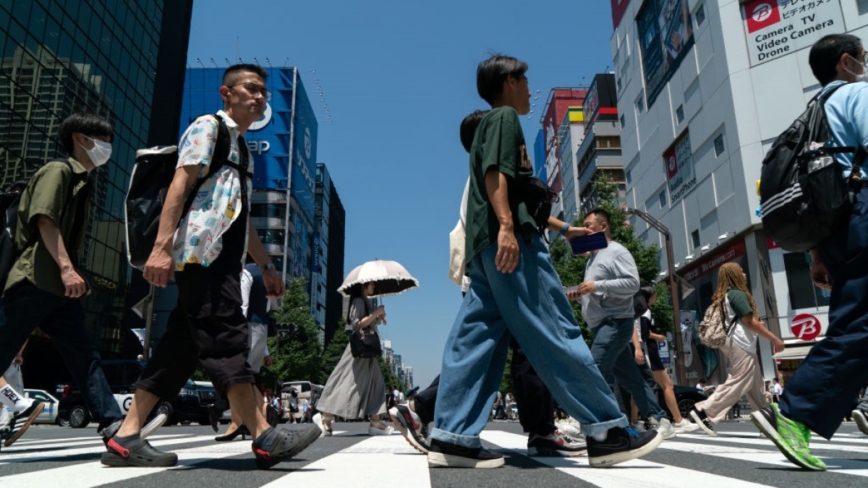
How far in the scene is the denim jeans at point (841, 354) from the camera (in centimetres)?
249

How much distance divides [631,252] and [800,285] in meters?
6.99

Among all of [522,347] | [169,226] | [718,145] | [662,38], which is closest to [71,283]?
[169,226]

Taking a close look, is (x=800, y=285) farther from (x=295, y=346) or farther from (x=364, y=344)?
(x=295, y=346)

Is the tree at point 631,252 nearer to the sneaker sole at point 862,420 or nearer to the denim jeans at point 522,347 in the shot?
the sneaker sole at point 862,420

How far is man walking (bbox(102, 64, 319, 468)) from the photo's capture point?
2469 millimetres

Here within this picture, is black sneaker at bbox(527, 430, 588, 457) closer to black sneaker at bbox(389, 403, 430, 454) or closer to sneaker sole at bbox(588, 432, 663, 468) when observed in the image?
black sneaker at bbox(389, 403, 430, 454)

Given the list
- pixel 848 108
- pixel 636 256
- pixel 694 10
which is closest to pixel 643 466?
pixel 848 108

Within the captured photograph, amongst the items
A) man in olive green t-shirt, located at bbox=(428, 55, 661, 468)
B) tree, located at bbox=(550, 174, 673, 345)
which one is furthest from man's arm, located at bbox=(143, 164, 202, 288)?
tree, located at bbox=(550, 174, 673, 345)

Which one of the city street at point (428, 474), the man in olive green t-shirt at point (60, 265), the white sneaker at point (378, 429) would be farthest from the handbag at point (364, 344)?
the city street at point (428, 474)

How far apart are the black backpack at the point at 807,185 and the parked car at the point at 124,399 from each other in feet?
45.5

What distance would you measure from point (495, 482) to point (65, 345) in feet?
9.08

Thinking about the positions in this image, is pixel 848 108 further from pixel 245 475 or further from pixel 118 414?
pixel 118 414

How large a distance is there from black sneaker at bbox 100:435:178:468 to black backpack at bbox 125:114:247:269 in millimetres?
757

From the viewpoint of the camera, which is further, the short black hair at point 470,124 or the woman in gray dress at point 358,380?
the woman in gray dress at point 358,380
